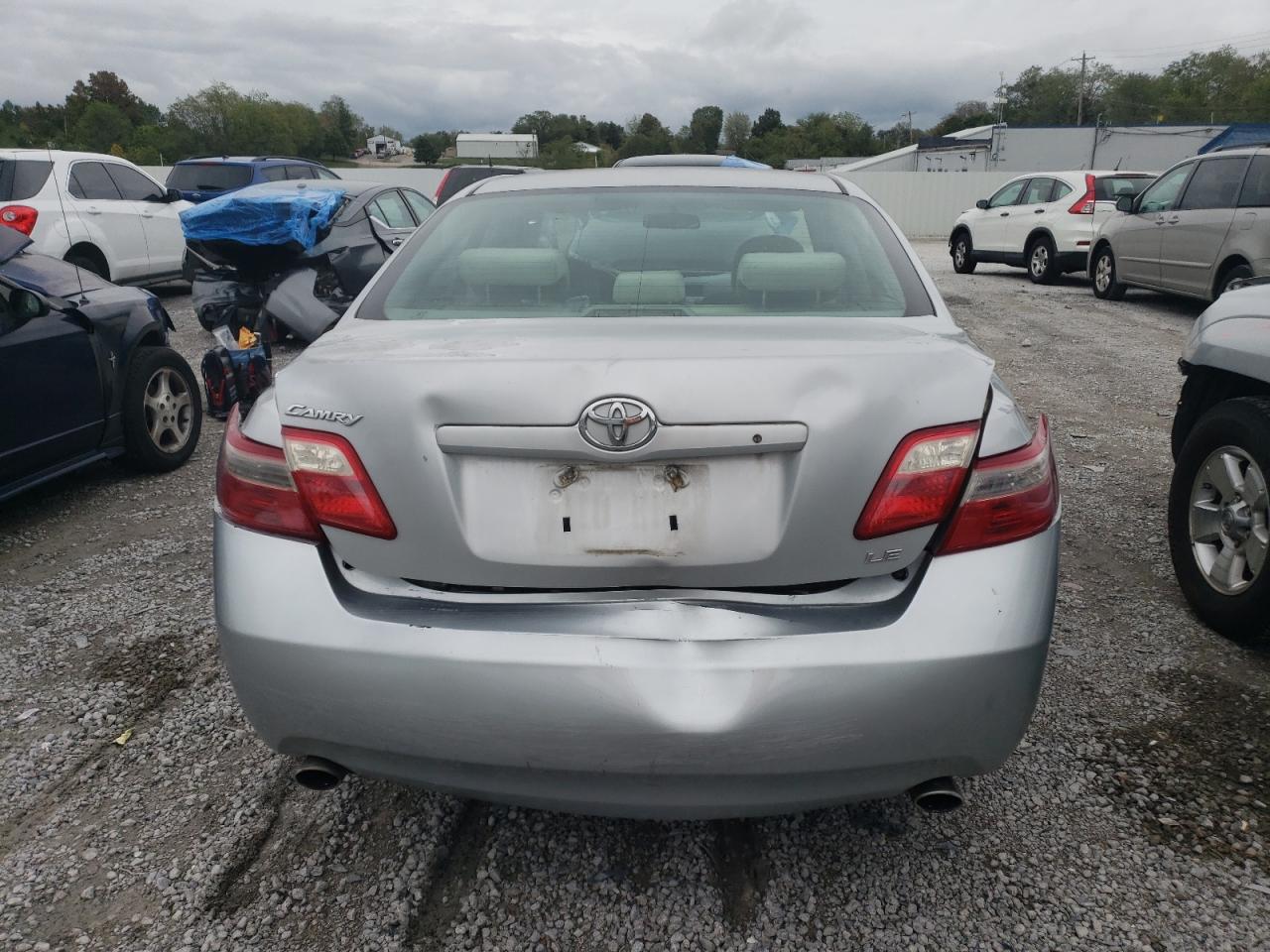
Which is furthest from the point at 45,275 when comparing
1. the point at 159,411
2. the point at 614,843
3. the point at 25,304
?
the point at 614,843

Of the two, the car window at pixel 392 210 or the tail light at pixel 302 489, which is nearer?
the tail light at pixel 302 489

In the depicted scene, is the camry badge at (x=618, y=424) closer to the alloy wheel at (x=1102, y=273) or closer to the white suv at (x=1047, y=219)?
the alloy wheel at (x=1102, y=273)

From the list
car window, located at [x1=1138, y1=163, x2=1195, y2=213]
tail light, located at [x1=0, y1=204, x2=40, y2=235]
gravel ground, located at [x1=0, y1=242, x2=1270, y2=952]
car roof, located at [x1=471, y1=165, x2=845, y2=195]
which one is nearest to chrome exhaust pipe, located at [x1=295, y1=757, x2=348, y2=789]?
gravel ground, located at [x1=0, y1=242, x2=1270, y2=952]

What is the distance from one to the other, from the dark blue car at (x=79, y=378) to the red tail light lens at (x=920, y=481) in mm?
3835

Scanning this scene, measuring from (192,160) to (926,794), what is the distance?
14.6 m

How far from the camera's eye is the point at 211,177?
13133mm

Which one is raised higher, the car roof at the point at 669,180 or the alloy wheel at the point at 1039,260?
the car roof at the point at 669,180

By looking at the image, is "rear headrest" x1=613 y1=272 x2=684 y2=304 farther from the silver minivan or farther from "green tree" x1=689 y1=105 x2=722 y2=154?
"green tree" x1=689 y1=105 x2=722 y2=154

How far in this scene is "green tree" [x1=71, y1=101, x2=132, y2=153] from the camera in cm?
6706

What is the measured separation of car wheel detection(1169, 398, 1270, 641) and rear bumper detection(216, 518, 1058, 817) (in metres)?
1.68

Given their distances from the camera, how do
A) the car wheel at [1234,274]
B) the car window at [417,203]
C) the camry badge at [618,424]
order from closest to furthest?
the camry badge at [618,424], the car wheel at [1234,274], the car window at [417,203]

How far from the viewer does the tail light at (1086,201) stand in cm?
1309

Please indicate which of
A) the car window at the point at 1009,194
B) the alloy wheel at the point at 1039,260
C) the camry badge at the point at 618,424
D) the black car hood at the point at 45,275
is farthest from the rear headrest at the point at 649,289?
the car window at the point at 1009,194

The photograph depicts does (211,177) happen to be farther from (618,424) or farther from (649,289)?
(618,424)
